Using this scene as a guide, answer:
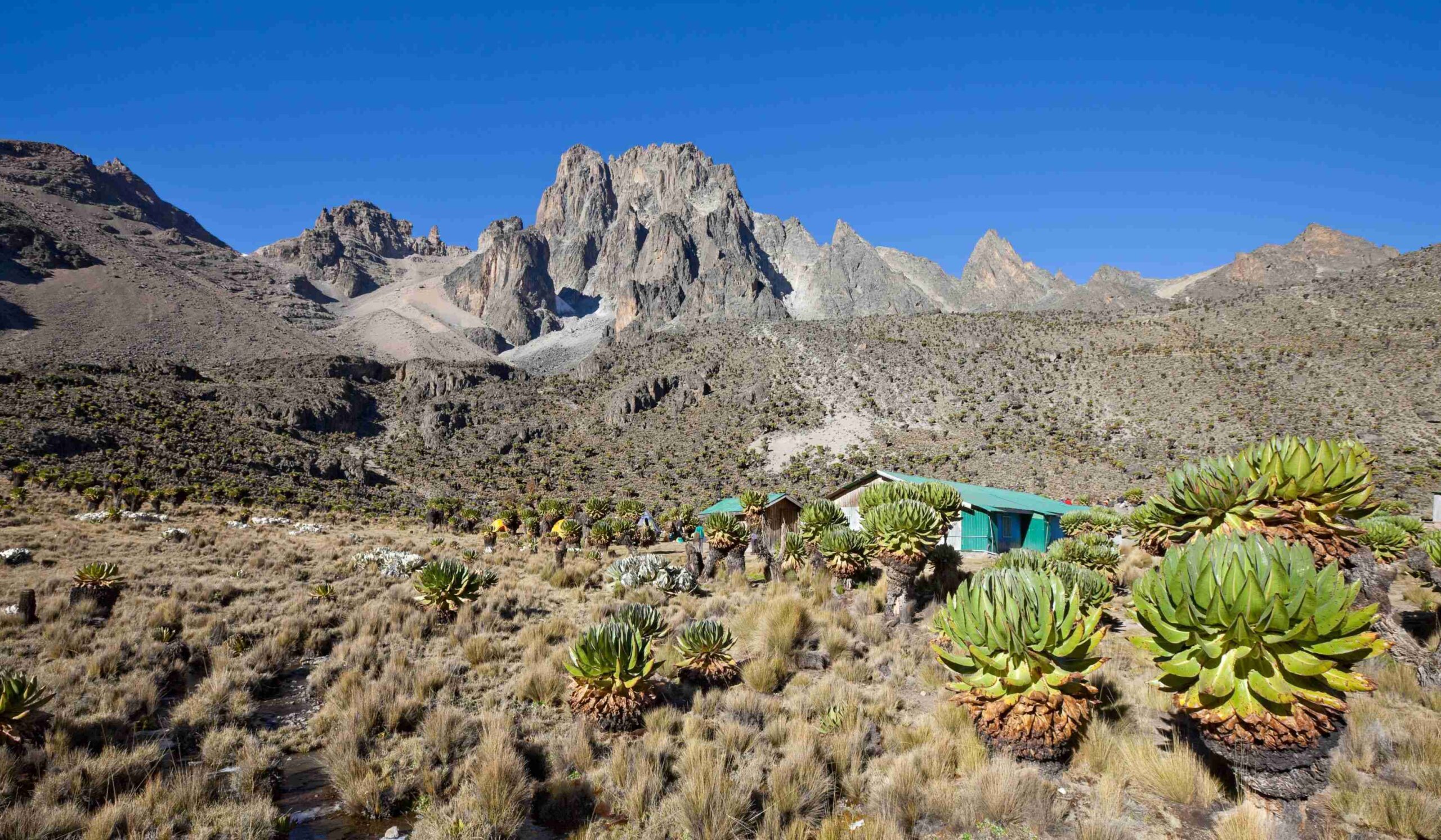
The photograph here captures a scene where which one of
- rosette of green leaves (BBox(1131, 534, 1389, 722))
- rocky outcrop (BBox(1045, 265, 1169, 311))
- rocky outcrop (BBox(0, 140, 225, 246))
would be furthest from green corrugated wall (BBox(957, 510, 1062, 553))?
rocky outcrop (BBox(0, 140, 225, 246))

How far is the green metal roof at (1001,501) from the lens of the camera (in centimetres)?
2300

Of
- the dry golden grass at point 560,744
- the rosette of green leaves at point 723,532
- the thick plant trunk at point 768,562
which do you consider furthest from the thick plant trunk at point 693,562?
the dry golden grass at point 560,744

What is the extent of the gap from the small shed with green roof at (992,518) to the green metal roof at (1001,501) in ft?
0.09

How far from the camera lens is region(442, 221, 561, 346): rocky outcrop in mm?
149875

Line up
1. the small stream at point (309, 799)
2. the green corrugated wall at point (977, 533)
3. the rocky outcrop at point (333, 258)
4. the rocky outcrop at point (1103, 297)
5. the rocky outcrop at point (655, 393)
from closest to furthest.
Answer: the small stream at point (309, 799) < the green corrugated wall at point (977, 533) < the rocky outcrop at point (655, 393) < the rocky outcrop at point (1103, 297) < the rocky outcrop at point (333, 258)

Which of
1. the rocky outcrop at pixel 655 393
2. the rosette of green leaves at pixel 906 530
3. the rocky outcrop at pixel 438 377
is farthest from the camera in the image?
the rocky outcrop at pixel 438 377

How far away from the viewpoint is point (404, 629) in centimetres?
978

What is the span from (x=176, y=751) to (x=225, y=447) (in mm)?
48962

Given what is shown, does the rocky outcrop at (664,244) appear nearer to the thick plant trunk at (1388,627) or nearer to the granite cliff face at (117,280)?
the granite cliff face at (117,280)

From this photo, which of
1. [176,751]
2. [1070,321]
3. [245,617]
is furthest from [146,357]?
[1070,321]

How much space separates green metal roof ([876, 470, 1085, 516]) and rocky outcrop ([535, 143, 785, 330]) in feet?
336

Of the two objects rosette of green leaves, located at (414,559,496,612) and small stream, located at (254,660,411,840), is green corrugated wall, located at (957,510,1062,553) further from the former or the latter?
small stream, located at (254,660,411,840)

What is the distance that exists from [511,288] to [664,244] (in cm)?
4172

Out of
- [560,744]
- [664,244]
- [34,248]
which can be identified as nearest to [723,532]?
[560,744]
